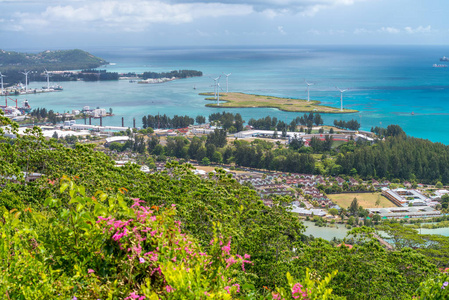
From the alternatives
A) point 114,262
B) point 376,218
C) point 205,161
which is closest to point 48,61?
point 205,161

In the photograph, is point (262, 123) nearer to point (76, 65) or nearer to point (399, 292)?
point (399, 292)

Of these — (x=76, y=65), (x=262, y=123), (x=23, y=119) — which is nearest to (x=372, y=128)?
(x=262, y=123)

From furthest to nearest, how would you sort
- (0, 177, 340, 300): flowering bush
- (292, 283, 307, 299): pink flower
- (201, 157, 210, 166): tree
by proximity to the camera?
(201, 157, 210, 166): tree, (292, 283, 307, 299): pink flower, (0, 177, 340, 300): flowering bush

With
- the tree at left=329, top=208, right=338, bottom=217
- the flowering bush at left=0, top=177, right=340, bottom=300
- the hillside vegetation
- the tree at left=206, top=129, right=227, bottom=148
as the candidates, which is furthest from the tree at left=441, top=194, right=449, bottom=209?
the flowering bush at left=0, top=177, right=340, bottom=300

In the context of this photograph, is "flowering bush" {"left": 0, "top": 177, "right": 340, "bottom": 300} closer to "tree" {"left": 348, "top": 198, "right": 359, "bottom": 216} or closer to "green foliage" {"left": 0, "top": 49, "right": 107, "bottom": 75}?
"tree" {"left": 348, "top": 198, "right": 359, "bottom": 216}

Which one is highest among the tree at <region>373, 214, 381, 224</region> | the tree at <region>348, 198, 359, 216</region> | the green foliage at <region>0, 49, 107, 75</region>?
the green foliage at <region>0, 49, 107, 75</region>

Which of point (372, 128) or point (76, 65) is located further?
point (76, 65)
